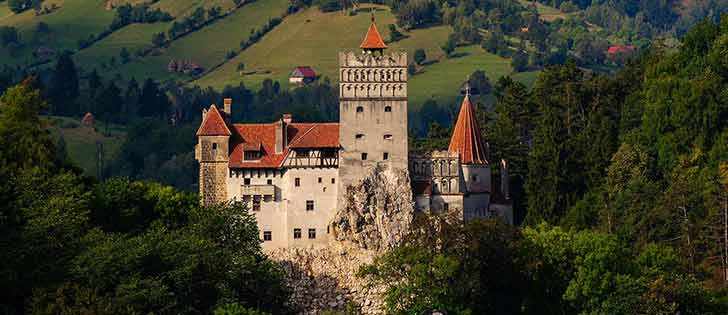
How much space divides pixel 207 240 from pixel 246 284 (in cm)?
384

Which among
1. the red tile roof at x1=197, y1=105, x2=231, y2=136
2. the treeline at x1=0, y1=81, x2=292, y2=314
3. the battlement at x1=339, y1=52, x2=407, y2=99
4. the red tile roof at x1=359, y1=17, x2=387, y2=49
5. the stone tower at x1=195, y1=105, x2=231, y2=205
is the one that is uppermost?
the red tile roof at x1=359, y1=17, x2=387, y2=49

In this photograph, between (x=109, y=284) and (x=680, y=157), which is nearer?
(x=109, y=284)

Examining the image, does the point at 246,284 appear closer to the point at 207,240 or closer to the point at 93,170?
the point at 207,240

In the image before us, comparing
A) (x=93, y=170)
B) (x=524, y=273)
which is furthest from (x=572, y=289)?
(x=93, y=170)

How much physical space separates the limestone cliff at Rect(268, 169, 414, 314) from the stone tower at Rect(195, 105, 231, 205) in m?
5.15

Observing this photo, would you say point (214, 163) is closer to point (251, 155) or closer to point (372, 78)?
point (251, 155)

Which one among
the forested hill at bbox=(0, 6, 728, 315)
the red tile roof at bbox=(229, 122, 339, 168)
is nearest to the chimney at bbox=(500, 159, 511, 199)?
the forested hill at bbox=(0, 6, 728, 315)

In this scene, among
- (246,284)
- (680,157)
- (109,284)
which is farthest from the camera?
(680,157)

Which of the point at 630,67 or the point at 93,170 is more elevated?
the point at 630,67

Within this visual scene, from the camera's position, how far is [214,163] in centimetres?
10244

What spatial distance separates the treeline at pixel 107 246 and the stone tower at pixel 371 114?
6.49m

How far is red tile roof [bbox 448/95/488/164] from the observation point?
343 feet

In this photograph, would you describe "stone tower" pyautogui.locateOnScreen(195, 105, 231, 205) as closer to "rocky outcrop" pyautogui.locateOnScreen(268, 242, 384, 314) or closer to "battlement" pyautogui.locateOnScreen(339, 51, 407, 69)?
"rocky outcrop" pyautogui.locateOnScreen(268, 242, 384, 314)

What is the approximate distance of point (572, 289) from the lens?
9400 centimetres
